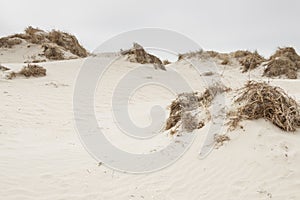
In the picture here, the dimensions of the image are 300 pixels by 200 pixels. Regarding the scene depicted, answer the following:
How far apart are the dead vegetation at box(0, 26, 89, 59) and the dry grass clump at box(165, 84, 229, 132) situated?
11899 mm

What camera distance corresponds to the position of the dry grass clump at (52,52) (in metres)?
15.2

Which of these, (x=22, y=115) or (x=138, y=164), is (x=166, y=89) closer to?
(x=22, y=115)

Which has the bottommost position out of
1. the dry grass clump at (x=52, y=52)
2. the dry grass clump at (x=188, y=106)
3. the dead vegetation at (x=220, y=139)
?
the dead vegetation at (x=220, y=139)

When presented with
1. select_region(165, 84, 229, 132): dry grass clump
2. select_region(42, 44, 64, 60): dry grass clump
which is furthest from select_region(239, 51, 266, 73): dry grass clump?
select_region(165, 84, 229, 132): dry grass clump

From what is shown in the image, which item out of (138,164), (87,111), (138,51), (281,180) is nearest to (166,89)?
(138,51)

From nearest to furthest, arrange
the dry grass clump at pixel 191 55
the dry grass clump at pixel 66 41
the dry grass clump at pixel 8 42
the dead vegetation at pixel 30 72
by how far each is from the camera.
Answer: the dead vegetation at pixel 30 72
the dry grass clump at pixel 8 42
the dry grass clump at pixel 191 55
the dry grass clump at pixel 66 41

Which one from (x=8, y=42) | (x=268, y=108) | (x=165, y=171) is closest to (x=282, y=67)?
(x=268, y=108)

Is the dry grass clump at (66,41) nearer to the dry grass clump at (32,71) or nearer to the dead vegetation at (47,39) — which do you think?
the dead vegetation at (47,39)

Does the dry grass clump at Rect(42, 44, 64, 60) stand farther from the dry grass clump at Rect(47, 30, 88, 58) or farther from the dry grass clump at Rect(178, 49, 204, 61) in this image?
the dry grass clump at Rect(178, 49, 204, 61)

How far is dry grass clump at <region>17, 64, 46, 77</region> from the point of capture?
10.4 meters

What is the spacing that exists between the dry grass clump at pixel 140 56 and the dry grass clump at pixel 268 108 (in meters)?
9.31

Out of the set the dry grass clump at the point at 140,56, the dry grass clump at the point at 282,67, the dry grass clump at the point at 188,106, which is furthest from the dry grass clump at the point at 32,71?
the dry grass clump at the point at 282,67

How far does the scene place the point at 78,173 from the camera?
165 inches

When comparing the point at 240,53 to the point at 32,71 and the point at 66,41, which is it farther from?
the point at 32,71
